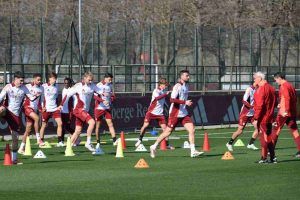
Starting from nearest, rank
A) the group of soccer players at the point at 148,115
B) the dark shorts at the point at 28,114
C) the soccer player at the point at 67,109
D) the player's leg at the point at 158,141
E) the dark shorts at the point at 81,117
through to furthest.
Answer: the group of soccer players at the point at 148,115, the player's leg at the point at 158,141, the dark shorts at the point at 81,117, the dark shorts at the point at 28,114, the soccer player at the point at 67,109

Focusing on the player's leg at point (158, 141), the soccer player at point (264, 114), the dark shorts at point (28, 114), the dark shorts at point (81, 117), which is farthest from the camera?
the dark shorts at point (28, 114)

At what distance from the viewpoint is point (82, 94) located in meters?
31.1

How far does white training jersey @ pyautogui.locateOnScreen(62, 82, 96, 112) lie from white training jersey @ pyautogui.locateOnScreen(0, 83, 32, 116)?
4298 millimetres

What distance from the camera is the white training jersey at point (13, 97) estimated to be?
26156 mm

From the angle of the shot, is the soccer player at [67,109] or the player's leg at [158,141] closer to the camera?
the player's leg at [158,141]

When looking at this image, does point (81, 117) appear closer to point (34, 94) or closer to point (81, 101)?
point (81, 101)

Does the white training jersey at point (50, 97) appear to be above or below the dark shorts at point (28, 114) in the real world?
above

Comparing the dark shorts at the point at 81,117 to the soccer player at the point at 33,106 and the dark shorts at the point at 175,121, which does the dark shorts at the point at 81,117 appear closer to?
the soccer player at the point at 33,106

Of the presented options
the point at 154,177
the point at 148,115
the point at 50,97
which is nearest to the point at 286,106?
the point at 154,177

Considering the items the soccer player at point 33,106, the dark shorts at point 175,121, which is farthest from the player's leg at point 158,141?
the soccer player at point 33,106

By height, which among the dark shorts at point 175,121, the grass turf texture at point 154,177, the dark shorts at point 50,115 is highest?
the dark shorts at point 175,121

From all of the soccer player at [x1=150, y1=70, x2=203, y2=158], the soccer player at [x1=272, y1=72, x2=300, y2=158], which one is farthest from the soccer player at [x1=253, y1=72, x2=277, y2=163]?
the soccer player at [x1=150, y1=70, x2=203, y2=158]

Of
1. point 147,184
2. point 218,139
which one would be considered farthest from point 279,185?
point 218,139

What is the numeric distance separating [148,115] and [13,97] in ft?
22.8
